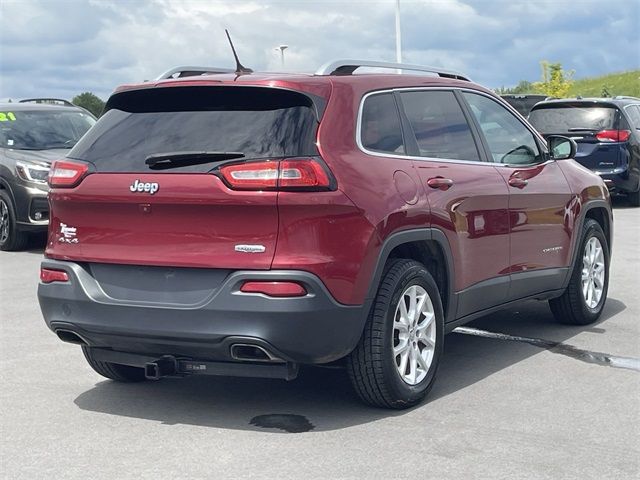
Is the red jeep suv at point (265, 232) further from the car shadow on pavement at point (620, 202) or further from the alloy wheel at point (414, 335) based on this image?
the car shadow on pavement at point (620, 202)

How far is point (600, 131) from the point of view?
17094 millimetres

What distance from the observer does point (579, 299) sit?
24.9 feet

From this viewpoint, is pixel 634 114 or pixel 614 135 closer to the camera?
pixel 614 135

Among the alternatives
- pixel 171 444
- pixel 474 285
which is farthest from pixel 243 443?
pixel 474 285

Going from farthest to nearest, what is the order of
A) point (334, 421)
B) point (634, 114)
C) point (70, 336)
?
point (634, 114) → point (70, 336) → point (334, 421)

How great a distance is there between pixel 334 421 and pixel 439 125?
74.0 inches

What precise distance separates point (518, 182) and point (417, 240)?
144 cm

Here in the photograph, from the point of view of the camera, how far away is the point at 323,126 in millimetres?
5086

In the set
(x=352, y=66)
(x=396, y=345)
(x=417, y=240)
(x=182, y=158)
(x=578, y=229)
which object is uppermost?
(x=352, y=66)

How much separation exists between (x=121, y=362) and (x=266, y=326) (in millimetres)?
939

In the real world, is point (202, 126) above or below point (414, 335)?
above

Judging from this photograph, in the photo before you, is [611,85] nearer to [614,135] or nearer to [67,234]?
[614,135]

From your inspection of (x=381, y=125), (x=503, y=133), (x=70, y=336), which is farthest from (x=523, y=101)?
(x=70, y=336)

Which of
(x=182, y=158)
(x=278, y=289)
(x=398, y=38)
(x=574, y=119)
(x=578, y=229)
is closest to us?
(x=278, y=289)
